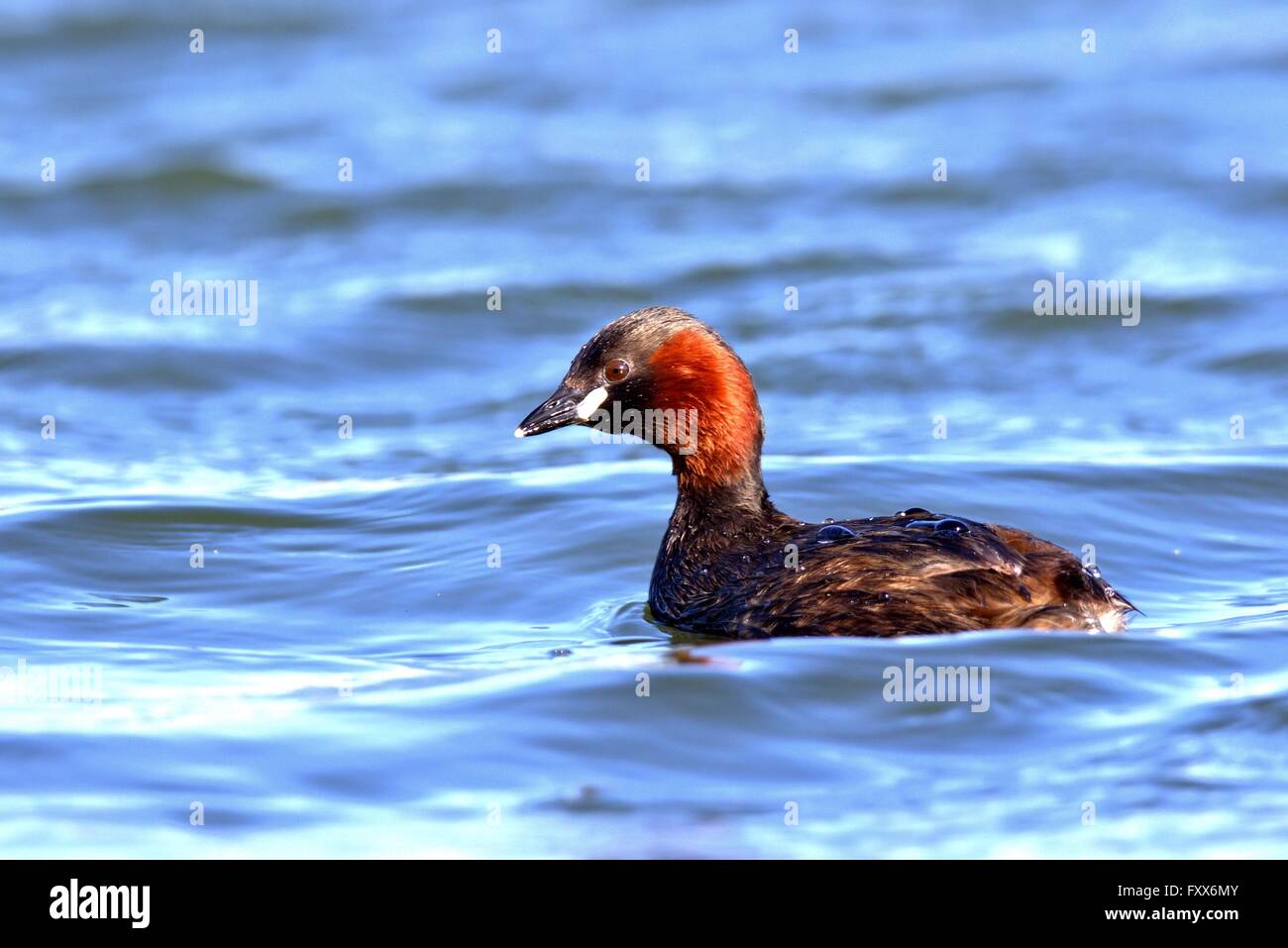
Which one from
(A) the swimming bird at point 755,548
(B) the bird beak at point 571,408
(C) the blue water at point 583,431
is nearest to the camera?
Answer: (C) the blue water at point 583,431

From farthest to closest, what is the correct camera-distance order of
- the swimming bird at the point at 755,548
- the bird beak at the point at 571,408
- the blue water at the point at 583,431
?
the bird beak at the point at 571,408 → the swimming bird at the point at 755,548 → the blue water at the point at 583,431

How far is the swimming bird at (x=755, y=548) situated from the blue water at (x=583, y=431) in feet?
0.49

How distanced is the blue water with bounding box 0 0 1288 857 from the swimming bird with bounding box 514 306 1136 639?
149 mm

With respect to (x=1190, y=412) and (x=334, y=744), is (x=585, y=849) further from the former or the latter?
(x=1190, y=412)

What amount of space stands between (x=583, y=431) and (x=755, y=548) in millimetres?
5337

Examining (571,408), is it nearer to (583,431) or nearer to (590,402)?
(590,402)

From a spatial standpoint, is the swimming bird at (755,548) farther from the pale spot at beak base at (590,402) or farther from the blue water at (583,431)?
the blue water at (583,431)

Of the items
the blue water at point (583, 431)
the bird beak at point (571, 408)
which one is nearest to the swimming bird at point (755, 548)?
the bird beak at point (571, 408)

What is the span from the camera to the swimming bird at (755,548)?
7.42 m

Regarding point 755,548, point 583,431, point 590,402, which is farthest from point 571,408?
point 583,431

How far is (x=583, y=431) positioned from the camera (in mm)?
13414

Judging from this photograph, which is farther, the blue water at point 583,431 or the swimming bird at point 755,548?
the swimming bird at point 755,548

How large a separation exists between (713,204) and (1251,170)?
15.6ft

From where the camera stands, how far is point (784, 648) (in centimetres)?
752
